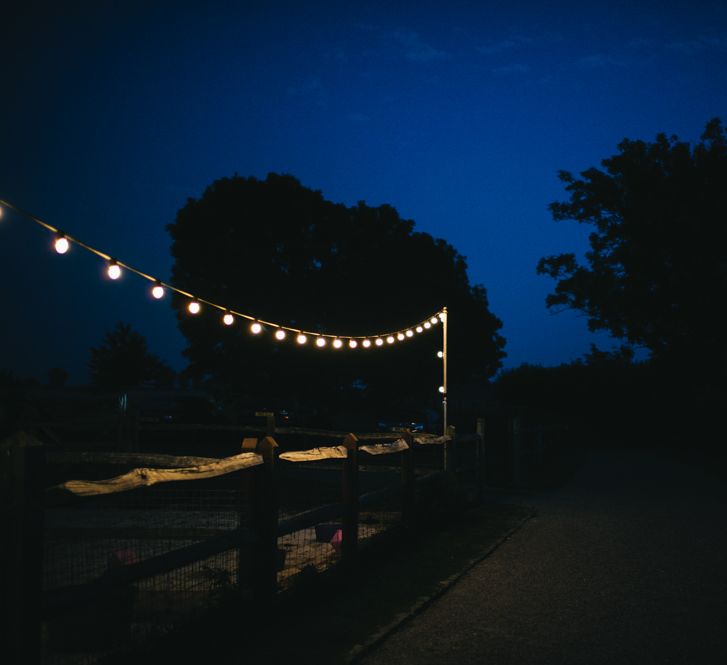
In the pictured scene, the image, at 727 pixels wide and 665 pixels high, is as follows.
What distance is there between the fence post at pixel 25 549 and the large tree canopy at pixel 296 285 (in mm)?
34410

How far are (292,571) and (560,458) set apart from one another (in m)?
19.5

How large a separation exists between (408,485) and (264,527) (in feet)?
13.6

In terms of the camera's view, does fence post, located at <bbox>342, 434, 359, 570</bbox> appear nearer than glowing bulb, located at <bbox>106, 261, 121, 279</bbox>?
Yes

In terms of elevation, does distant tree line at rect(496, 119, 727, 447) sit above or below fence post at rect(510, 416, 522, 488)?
above

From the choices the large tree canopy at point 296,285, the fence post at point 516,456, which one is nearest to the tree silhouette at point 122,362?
the large tree canopy at point 296,285

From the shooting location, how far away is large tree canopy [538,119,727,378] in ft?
105

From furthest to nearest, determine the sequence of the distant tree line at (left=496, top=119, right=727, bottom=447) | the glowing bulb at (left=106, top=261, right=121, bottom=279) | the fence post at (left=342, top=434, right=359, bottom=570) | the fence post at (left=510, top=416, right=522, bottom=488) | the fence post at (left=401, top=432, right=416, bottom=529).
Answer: the distant tree line at (left=496, top=119, right=727, bottom=447), the fence post at (left=510, top=416, right=522, bottom=488), the fence post at (left=401, top=432, right=416, bottom=529), the glowing bulb at (left=106, top=261, right=121, bottom=279), the fence post at (left=342, top=434, right=359, bottom=570)

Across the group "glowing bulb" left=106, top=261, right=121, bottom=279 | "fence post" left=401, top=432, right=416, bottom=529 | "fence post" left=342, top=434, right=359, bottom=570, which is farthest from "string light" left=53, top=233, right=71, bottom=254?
"fence post" left=401, top=432, right=416, bottom=529

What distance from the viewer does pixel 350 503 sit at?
25.4 feet

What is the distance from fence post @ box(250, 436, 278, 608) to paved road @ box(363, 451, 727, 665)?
3.49ft

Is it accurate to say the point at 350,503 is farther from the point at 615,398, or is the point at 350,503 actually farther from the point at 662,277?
the point at 615,398

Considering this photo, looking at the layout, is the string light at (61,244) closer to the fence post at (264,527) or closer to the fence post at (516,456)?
the fence post at (264,527)

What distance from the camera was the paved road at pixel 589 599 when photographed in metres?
5.27

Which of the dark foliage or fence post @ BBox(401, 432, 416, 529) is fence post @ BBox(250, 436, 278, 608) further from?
the dark foliage
